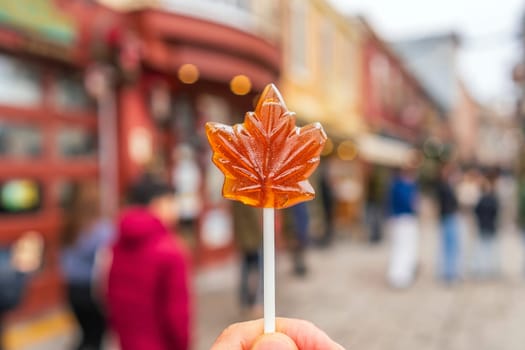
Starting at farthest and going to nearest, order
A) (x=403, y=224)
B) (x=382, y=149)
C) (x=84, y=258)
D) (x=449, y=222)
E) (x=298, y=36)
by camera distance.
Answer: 1. (x=382, y=149)
2. (x=298, y=36)
3. (x=449, y=222)
4. (x=403, y=224)
5. (x=84, y=258)

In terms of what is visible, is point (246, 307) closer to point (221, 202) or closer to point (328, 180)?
point (221, 202)

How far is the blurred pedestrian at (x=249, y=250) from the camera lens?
18.0ft

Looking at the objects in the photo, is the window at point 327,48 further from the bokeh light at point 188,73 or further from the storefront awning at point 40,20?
the storefront awning at point 40,20

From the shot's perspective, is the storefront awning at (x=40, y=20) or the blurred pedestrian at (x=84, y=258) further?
the storefront awning at (x=40, y=20)

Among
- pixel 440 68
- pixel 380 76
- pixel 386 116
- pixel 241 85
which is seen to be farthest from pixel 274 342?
pixel 440 68

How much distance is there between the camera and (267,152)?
1.11m

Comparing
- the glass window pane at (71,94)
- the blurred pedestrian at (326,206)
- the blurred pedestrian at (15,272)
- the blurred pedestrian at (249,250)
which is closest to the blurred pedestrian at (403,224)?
the blurred pedestrian at (249,250)

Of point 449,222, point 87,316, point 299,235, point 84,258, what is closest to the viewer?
point 84,258

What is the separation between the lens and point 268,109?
3.56 feet

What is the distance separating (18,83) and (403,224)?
5.42 m

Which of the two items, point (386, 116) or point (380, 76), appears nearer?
point (380, 76)

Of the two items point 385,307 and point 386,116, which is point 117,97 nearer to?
point 385,307

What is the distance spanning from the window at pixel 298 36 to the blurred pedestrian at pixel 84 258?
836 cm

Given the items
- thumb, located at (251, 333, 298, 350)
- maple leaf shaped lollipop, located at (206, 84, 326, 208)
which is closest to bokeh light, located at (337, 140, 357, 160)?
maple leaf shaped lollipop, located at (206, 84, 326, 208)
